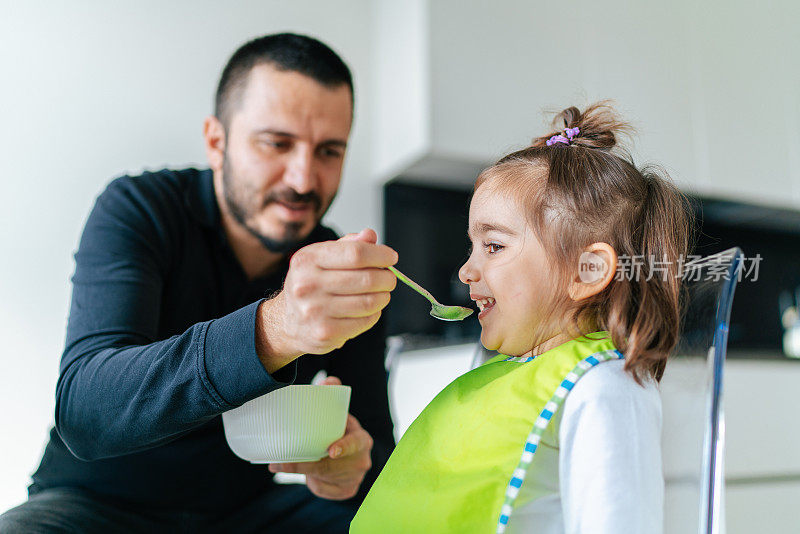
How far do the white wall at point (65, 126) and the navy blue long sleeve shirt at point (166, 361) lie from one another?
0.78m

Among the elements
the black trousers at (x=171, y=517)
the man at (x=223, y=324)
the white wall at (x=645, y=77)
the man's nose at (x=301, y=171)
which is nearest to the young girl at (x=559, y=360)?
the man at (x=223, y=324)

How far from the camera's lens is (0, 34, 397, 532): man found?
0.62 metres

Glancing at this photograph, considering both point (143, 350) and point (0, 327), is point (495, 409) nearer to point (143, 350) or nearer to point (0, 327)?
point (143, 350)

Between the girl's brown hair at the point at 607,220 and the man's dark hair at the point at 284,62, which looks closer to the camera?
the girl's brown hair at the point at 607,220

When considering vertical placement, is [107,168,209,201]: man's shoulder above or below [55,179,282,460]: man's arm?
above

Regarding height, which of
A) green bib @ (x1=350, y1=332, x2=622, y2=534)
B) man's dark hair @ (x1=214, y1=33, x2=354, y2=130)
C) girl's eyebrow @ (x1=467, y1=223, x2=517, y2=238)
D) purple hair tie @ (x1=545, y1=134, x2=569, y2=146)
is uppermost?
man's dark hair @ (x1=214, y1=33, x2=354, y2=130)

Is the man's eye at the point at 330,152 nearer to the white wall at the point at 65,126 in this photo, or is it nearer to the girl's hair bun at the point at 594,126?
the girl's hair bun at the point at 594,126

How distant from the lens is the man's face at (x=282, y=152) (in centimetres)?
120

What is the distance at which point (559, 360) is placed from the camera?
0.65 m

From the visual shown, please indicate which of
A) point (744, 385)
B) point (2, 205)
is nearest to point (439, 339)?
point (744, 385)

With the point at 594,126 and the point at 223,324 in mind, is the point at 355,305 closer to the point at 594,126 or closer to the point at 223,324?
the point at 223,324

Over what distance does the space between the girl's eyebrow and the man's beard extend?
1.61 feet

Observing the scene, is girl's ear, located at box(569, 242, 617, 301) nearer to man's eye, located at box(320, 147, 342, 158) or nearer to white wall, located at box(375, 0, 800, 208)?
man's eye, located at box(320, 147, 342, 158)

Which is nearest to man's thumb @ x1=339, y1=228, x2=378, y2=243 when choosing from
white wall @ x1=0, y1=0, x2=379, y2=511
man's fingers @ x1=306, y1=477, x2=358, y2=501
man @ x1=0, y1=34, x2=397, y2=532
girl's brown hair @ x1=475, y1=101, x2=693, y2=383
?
man @ x1=0, y1=34, x2=397, y2=532
